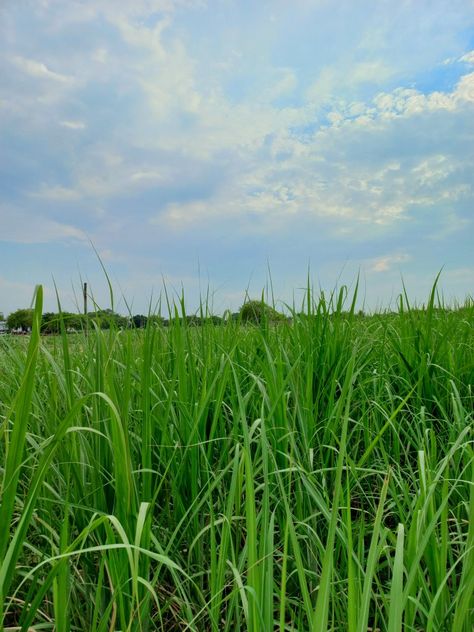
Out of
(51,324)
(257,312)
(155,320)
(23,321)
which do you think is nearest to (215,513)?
(155,320)

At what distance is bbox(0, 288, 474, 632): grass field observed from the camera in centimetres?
100

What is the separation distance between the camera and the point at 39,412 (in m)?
2.03

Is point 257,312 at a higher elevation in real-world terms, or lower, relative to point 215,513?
higher

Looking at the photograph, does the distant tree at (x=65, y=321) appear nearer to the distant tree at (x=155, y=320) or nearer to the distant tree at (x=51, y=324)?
the distant tree at (x=51, y=324)

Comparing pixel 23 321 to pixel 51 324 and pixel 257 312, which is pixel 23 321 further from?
pixel 257 312

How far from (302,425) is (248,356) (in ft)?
3.35

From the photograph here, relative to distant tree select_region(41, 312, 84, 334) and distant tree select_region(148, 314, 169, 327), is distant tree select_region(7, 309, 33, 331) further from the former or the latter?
distant tree select_region(148, 314, 169, 327)

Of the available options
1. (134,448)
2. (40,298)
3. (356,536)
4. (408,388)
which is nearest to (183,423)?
(134,448)

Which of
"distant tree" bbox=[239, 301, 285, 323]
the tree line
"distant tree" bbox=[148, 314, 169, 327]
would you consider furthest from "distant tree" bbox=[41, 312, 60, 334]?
"distant tree" bbox=[239, 301, 285, 323]

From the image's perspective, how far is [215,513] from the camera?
1.54 metres

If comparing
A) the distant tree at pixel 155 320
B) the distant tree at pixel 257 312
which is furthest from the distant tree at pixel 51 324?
the distant tree at pixel 257 312

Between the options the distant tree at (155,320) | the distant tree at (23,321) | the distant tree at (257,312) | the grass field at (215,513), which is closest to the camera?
the grass field at (215,513)

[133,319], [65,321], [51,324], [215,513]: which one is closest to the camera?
[215,513]

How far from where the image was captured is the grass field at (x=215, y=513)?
999 mm
